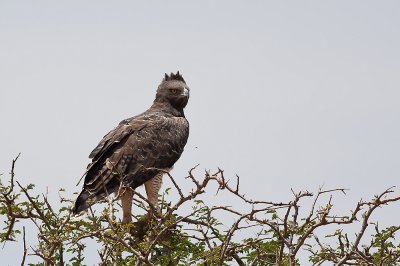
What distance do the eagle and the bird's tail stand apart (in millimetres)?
14

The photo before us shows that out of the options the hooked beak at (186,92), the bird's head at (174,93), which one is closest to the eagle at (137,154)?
the bird's head at (174,93)

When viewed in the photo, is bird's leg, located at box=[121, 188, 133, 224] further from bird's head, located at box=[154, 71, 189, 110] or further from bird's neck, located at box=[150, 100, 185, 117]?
bird's head, located at box=[154, 71, 189, 110]

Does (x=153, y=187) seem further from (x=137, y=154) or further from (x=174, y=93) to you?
(x=174, y=93)

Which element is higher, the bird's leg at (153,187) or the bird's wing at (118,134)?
the bird's wing at (118,134)

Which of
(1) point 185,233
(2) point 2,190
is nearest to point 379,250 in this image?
(1) point 185,233

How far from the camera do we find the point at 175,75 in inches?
562

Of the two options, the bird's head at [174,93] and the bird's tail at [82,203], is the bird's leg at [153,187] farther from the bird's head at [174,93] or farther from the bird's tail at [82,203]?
the bird's head at [174,93]

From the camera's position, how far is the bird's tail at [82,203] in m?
10.2

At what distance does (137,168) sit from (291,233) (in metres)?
4.46

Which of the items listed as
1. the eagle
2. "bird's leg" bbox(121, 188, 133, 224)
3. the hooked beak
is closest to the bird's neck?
the eagle

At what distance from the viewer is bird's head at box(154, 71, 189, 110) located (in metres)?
14.0

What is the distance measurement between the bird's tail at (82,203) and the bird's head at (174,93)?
317 cm

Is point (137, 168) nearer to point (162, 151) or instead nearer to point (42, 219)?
point (162, 151)

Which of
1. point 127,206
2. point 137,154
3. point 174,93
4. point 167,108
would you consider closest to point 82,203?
point 127,206
